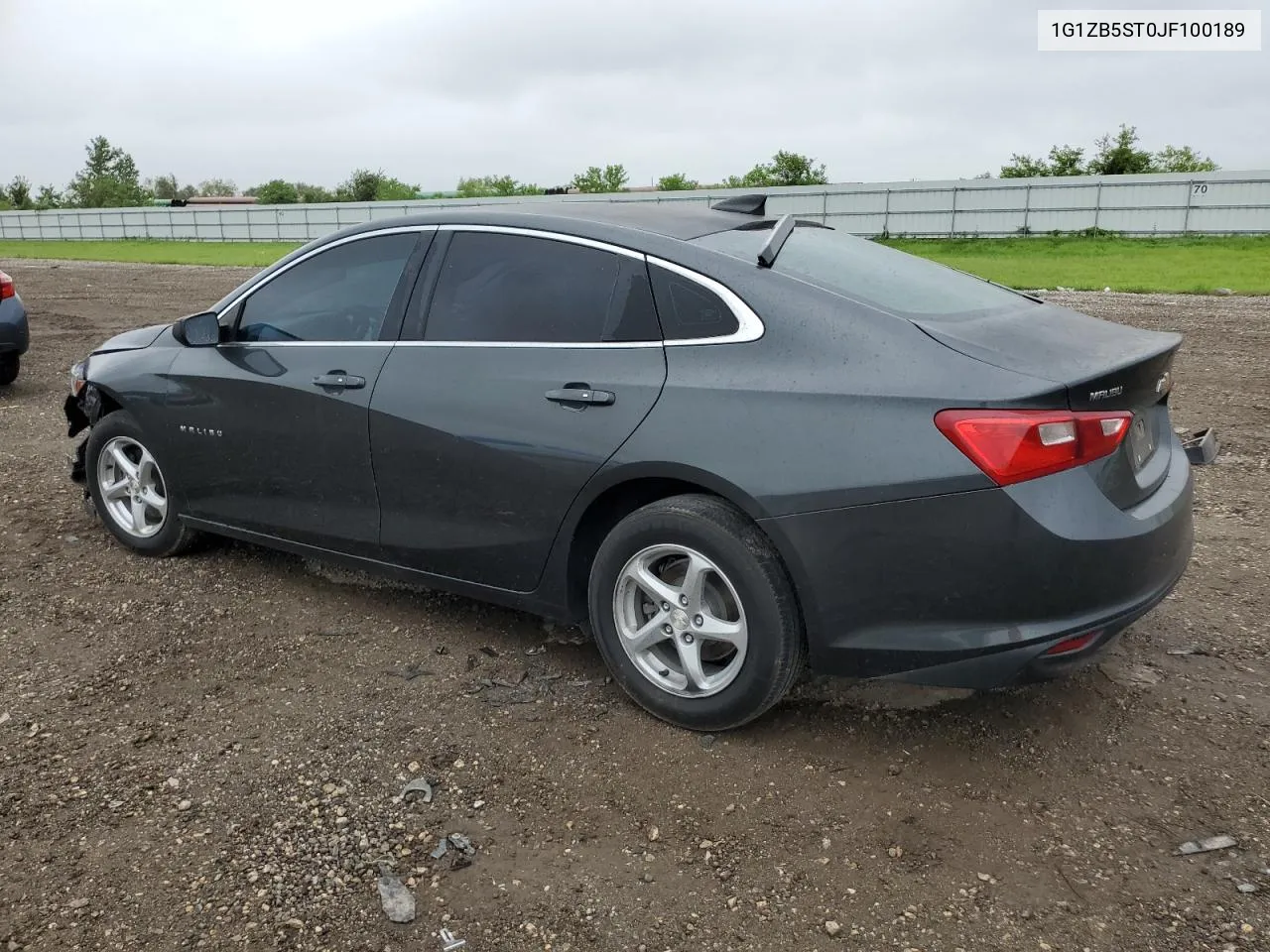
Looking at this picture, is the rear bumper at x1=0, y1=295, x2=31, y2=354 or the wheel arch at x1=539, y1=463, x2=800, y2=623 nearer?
the wheel arch at x1=539, y1=463, x2=800, y2=623

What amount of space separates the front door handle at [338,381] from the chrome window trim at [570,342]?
0.14 meters

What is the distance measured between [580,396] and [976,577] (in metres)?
1.38

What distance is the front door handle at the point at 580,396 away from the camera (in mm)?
3394

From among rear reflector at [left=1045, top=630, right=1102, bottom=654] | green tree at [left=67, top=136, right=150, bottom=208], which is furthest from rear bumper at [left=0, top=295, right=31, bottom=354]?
green tree at [left=67, top=136, right=150, bottom=208]

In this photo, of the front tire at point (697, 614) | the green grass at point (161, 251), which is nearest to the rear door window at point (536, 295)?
the front tire at point (697, 614)

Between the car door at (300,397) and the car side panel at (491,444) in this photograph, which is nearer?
the car side panel at (491,444)

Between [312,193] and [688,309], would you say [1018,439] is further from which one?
[312,193]

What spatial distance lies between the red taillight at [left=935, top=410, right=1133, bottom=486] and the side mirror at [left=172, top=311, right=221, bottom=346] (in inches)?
127

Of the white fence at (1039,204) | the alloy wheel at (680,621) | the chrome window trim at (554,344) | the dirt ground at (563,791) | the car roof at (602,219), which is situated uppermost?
the white fence at (1039,204)

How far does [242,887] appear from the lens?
2.70 meters

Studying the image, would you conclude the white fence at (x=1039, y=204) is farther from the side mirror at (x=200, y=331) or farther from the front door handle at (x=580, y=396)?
the front door handle at (x=580, y=396)

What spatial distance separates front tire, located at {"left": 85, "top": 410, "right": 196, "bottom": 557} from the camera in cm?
497

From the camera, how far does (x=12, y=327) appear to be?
9.21m

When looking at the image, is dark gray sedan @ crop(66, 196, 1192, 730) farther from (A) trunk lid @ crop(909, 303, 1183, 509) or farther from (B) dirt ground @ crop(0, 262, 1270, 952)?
(B) dirt ground @ crop(0, 262, 1270, 952)
